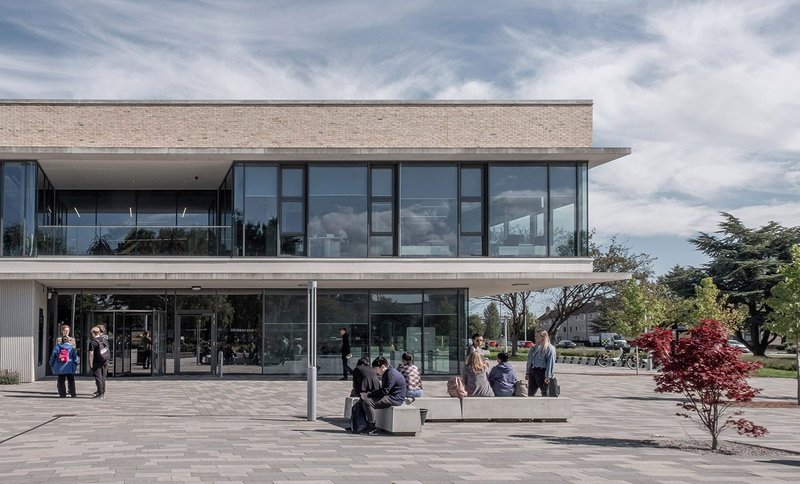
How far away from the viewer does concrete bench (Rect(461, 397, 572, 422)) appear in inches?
728

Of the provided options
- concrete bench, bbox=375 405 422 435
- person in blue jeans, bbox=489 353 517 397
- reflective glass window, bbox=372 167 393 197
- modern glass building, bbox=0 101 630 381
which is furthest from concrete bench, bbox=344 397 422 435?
reflective glass window, bbox=372 167 393 197

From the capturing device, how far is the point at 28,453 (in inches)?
524

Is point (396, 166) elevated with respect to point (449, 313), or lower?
elevated

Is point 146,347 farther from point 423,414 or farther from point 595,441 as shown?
point 595,441

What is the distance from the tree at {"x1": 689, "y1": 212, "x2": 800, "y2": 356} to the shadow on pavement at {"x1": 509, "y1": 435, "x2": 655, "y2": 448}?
158 ft

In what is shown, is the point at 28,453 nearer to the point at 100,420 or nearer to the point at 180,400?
the point at 100,420

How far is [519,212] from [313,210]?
6262 millimetres

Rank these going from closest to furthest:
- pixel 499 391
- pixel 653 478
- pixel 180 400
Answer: pixel 653 478 < pixel 499 391 < pixel 180 400

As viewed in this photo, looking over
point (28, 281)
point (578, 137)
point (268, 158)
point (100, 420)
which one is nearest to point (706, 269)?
point (578, 137)

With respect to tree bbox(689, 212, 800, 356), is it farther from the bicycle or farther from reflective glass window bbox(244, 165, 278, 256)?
reflective glass window bbox(244, 165, 278, 256)

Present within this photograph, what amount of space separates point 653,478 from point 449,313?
19.5 meters

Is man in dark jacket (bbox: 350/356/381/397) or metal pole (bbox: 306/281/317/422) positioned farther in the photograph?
metal pole (bbox: 306/281/317/422)

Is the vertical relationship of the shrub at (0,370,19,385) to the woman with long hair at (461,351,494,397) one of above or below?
below

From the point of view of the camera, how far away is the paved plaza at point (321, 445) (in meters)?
11.8
